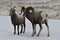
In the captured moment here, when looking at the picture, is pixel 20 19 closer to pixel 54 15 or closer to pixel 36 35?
pixel 36 35

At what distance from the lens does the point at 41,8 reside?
23984mm

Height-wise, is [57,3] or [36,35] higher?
[36,35]

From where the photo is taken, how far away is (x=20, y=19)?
996 centimetres

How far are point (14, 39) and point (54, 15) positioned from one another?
47.4 ft

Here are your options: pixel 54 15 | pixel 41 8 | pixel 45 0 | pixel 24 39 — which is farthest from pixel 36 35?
pixel 45 0

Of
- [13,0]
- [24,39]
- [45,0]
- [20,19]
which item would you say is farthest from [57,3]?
[24,39]

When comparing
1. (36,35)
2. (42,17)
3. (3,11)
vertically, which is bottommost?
→ (3,11)

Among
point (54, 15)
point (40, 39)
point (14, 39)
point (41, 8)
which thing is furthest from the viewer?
point (41, 8)

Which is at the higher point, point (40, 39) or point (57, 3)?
point (40, 39)

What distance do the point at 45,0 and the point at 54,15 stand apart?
3.62 m

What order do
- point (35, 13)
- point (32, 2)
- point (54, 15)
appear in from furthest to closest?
point (32, 2) < point (54, 15) < point (35, 13)

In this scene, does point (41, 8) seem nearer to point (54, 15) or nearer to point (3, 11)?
point (54, 15)

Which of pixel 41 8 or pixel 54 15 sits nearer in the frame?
pixel 54 15

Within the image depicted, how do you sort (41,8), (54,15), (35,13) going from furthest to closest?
(41,8) → (54,15) → (35,13)
